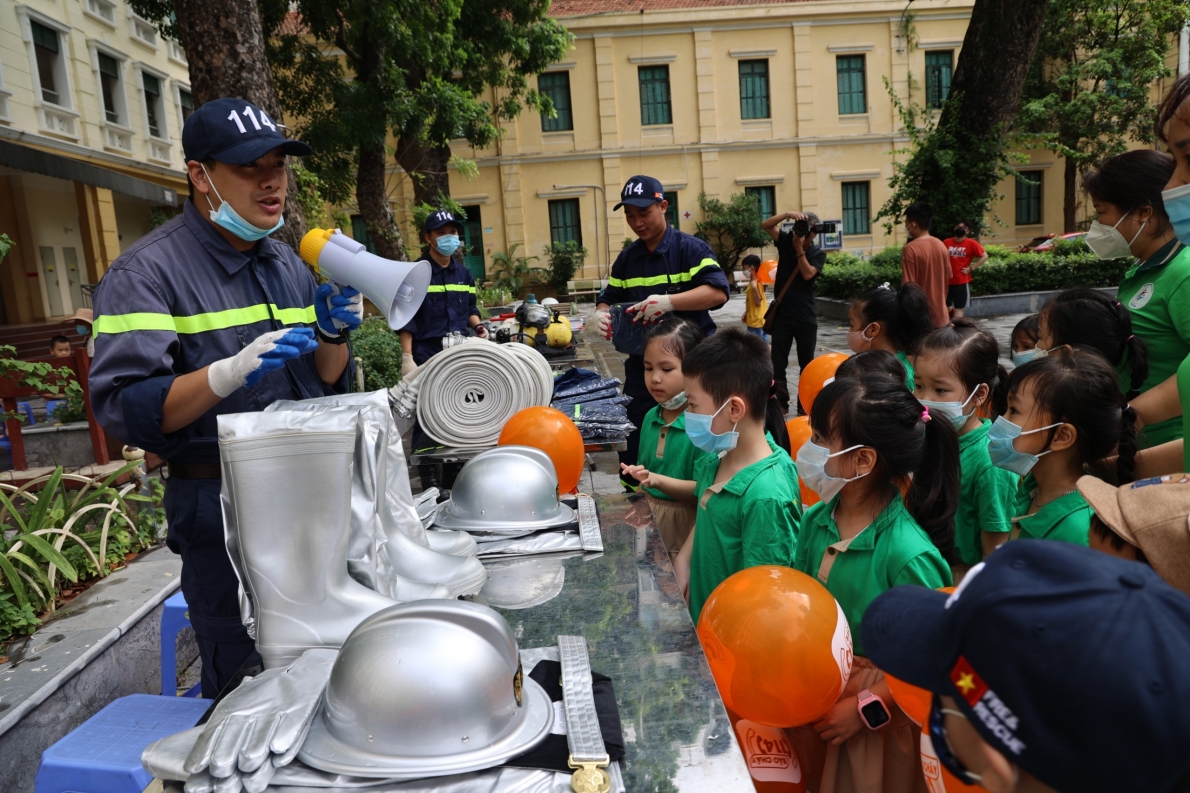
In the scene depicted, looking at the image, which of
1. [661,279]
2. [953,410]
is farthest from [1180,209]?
[661,279]

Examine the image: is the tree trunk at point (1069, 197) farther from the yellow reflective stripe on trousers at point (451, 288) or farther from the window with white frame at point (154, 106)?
the window with white frame at point (154, 106)

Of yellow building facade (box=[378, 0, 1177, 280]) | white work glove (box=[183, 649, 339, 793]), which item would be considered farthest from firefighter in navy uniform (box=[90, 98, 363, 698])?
yellow building facade (box=[378, 0, 1177, 280])

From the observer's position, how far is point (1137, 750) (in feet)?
2.76

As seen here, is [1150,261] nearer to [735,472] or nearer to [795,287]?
[735,472]

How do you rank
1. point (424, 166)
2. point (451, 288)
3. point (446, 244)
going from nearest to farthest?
point (446, 244), point (451, 288), point (424, 166)

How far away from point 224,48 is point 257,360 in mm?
4555

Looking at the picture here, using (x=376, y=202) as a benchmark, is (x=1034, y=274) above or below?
below

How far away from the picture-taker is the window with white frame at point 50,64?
16.6 metres

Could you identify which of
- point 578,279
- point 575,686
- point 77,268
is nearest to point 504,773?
point 575,686

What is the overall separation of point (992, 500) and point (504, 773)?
203 cm

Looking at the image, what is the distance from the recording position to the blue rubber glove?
2.45 meters

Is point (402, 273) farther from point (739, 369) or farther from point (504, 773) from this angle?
point (504, 773)

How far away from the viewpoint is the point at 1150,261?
119 inches

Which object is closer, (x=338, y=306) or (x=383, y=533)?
(x=383, y=533)
